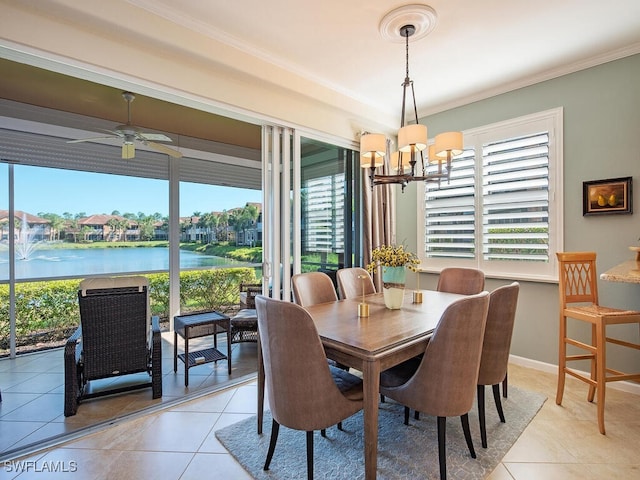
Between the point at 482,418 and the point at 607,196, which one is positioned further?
the point at 607,196

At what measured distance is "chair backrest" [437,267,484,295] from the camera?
3023 millimetres

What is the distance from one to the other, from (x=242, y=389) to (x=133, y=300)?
49.1 inches

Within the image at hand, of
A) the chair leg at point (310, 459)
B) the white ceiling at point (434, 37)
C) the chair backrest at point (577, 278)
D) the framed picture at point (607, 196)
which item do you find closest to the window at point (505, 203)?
the framed picture at point (607, 196)

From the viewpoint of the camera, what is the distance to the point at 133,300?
271cm

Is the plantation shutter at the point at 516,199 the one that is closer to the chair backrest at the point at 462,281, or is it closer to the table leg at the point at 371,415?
the chair backrest at the point at 462,281

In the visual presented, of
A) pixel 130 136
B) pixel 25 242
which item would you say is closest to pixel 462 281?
pixel 130 136

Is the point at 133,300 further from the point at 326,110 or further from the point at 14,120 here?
the point at 14,120

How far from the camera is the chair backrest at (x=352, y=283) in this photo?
3.02 meters

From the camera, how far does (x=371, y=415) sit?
5.08 feet

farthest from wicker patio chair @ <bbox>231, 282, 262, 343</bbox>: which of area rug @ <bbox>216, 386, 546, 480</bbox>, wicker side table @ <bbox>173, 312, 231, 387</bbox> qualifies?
area rug @ <bbox>216, 386, 546, 480</bbox>

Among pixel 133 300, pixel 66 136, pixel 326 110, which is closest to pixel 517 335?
pixel 326 110

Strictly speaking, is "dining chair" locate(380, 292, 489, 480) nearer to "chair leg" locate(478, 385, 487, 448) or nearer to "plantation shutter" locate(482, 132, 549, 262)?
"chair leg" locate(478, 385, 487, 448)

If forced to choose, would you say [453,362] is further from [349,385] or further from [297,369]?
[297,369]

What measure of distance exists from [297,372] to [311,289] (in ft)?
3.90
